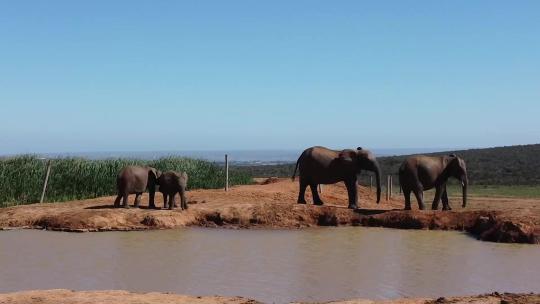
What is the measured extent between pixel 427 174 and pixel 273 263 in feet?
27.2

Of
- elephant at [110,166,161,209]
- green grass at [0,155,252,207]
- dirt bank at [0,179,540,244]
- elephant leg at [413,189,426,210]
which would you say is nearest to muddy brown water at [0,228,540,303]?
dirt bank at [0,179,540,244]

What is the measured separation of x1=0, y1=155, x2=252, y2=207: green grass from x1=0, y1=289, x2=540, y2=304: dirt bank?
45.1 ft

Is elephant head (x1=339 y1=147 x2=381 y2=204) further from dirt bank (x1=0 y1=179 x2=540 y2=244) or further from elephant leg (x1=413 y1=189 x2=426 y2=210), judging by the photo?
dirt bank (x1=0 y1=179 x2=540 y2=244)

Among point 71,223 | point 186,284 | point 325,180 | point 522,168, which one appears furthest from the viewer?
point 522,168

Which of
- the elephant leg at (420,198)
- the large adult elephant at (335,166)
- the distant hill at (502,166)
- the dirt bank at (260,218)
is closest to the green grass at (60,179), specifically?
the dirt bank at (260,218)

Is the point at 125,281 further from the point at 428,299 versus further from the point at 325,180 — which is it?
the point at 325,180

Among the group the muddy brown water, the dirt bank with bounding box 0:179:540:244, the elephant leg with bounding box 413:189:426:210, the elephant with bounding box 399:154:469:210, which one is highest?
the elephant with bounding box 399:154:469:210

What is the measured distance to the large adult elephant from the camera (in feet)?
68.1

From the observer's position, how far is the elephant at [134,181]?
19.7m

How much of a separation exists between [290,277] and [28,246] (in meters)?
6.58

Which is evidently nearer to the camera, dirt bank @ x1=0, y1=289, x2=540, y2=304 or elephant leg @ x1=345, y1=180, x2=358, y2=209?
dirt bank @ x1=0, y1=289, x2=540, y2=304

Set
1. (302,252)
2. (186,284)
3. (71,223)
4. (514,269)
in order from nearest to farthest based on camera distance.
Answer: (186,284)
(514,269)
(302,252)
(71,223)

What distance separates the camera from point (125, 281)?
1141 cm

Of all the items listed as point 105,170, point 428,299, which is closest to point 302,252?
point 428,299
